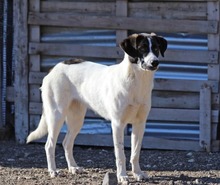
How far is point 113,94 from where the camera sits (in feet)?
25.5

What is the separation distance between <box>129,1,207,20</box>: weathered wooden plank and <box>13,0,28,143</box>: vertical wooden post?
1629 mm

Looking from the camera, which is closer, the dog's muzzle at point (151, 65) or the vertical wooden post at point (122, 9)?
the dog's muzzle at point (151, 65)

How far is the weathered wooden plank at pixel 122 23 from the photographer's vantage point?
10078mm

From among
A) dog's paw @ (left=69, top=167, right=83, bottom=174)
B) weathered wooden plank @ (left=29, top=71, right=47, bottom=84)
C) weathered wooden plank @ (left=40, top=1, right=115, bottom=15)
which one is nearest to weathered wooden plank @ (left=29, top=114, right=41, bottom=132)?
weathered wooden plank @ (left=29, top=71, right=47, bottom=84)

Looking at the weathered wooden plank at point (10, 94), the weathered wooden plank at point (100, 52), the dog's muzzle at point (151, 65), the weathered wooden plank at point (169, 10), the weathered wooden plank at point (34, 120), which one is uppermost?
the weathered wooden plank at point (169, 10)

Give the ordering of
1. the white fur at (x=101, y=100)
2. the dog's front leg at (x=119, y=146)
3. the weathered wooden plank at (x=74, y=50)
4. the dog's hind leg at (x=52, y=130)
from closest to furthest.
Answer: the white fur at (x=101, y=100) → the dog's front leg at (x=119, y=146) → the dog's hind leg at (x=52, y=130) → the weathered wooden plank at (x=74, y=50)

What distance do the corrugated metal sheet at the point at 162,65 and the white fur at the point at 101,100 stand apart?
1.87m

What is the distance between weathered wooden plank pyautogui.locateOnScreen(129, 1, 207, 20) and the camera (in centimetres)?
1011

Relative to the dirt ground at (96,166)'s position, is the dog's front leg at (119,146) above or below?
above

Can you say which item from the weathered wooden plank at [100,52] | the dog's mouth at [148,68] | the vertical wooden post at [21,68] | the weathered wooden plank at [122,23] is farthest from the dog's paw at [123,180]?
the vertical wooden post at [21,68]

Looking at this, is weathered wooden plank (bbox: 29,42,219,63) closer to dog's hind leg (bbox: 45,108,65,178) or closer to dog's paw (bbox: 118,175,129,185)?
dog's hind leg (bbox: 45,108,65,178)

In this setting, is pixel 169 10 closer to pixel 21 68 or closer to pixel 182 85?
pixel 182 85

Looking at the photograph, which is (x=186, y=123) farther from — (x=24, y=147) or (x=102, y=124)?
(x=24, y=147)

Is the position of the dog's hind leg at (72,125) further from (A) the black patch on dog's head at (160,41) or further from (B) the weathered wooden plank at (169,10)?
(B) the weathered wooden plank at (169,10)
